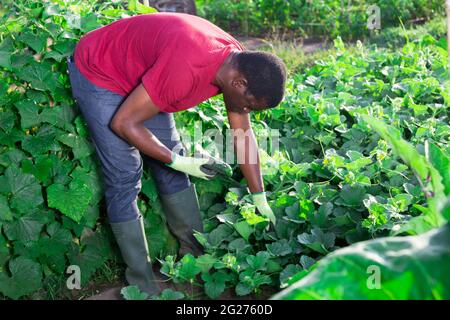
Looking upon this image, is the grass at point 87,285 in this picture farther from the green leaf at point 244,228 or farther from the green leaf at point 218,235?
the green leaf at point 244,228

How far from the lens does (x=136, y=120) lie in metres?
2.72

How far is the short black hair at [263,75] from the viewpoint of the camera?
2.62 metres

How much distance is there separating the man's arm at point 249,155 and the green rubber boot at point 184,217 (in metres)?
0.30

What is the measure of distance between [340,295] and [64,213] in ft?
6.31

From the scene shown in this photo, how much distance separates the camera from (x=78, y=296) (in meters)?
3.21

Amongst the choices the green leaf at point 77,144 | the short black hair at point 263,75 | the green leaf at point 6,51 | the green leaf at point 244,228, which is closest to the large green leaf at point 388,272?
the short black hair at point 263,75

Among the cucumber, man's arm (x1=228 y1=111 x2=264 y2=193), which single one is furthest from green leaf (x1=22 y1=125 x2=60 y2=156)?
man's arm (x1=228 y1=111 x2=264 y2=193)

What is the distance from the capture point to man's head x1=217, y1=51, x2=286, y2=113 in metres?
2.62

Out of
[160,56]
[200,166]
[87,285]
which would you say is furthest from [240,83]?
[87,285]

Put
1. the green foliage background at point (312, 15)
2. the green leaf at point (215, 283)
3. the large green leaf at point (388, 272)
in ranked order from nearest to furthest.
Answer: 1. the large green leaf at point (388, 272)
2. the green leaf at point (215, 283)
3. the green foliage background at point (312, 15)

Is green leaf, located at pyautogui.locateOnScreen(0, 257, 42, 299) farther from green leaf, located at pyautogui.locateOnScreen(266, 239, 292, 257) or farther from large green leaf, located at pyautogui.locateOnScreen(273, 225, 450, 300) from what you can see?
large green leaf, located at pyautogui.locateOnScreen(273, 225, 450, 300)

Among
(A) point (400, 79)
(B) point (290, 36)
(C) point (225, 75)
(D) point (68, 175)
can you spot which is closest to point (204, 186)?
(D) point (68, 175)

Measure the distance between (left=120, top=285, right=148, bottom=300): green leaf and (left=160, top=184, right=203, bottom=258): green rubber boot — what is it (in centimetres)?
53
